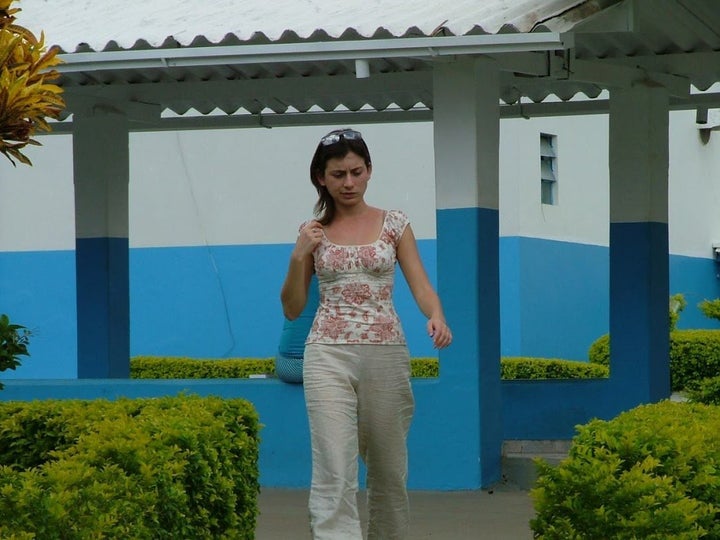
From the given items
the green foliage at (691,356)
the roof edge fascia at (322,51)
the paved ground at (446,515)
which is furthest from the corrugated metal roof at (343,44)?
the green foliage at (691,356)

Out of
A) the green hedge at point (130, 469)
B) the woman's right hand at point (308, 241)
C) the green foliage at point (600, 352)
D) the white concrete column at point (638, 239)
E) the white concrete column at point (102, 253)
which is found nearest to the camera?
the green hedge at point (130, 469)

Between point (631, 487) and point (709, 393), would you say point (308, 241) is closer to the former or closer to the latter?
point (631, 487)

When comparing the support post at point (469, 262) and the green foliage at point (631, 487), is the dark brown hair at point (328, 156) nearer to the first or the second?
the green foliage at point (631, 487)

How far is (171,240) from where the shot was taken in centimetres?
1773

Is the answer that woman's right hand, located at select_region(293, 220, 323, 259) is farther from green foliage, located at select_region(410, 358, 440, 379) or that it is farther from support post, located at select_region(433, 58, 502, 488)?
green foliage, located at select_region(410, 358, 440, 379)

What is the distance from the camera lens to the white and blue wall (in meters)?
17.2

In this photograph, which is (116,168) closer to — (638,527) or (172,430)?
(172,430)

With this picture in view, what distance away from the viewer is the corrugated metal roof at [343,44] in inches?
344

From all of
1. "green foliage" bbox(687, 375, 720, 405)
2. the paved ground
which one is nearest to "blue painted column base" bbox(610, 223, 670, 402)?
the paved ground

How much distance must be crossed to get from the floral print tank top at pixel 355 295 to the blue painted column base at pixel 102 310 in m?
6.81

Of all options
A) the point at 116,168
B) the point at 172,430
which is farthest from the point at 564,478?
the point at 116,168

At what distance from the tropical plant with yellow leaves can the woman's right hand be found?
4.96 ft

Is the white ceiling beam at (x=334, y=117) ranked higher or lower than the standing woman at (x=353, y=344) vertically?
higher

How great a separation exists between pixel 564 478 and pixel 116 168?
8.00 metres
